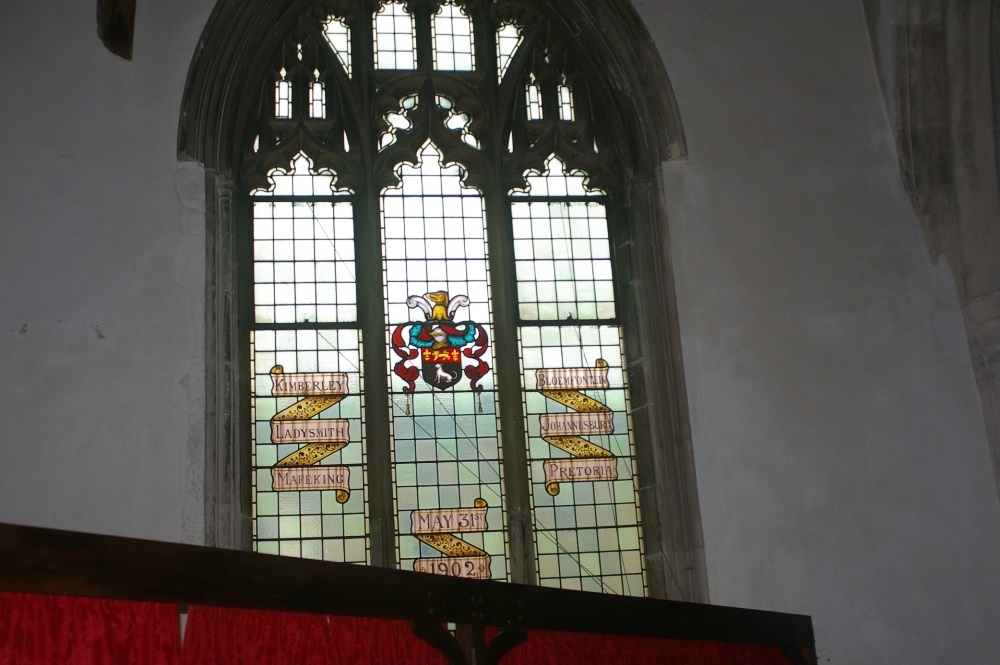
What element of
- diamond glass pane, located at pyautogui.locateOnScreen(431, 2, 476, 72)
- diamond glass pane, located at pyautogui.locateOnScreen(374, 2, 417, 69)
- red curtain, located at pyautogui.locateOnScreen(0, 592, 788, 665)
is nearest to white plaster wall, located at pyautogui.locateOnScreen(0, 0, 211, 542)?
diamond glass pane, located at pyautogui.locateOnScreen(374, 2, 417, 69)

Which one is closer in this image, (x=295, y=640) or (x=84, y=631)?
(x=84, y=631)

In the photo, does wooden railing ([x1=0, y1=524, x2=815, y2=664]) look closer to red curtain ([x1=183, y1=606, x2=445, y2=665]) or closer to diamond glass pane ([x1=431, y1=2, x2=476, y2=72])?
red curtain ([x1=183, y1=606, x2=445, y2=665])

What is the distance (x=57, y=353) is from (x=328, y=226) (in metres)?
1.66

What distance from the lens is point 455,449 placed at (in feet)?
21.2

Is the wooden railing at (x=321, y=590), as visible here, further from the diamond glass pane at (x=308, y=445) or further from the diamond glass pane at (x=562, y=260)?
the diamond glass pane at (x=562, y=260)

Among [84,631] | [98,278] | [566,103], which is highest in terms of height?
[566,103]

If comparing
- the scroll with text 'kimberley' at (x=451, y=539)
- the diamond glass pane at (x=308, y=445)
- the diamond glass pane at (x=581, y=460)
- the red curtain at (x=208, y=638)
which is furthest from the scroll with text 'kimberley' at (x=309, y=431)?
the red curtain at (x=208, y=638)

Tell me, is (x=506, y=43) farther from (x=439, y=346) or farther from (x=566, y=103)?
(x=439, y=346)

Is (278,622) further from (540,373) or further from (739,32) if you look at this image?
(739,32)

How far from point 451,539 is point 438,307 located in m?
1.31

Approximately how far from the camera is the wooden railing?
2635mm

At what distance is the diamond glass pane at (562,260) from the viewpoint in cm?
688

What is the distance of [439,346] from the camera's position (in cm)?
662

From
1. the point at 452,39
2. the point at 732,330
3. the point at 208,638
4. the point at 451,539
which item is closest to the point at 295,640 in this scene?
the point at 208,638
